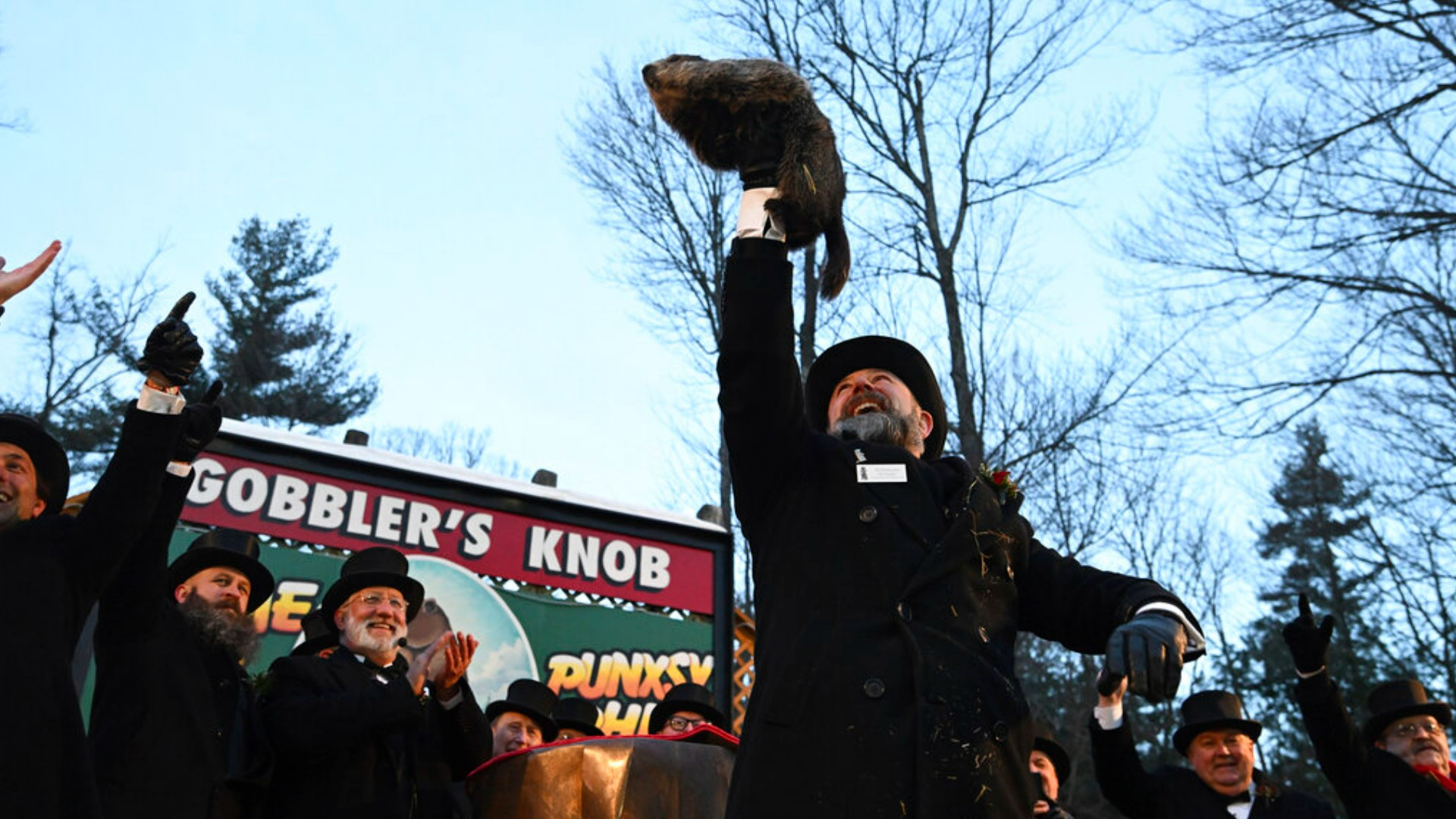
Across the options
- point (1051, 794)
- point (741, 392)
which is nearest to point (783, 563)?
point (741, 392)

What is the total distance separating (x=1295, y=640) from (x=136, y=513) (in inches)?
159

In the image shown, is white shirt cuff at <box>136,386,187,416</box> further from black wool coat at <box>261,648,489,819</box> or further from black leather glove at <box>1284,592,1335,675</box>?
black leather glove at <box>1284,592,1335,675</box>

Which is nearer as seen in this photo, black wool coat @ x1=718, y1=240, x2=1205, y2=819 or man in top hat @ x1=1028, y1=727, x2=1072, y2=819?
black wool coat @ x1=718, y1=240, x2=1205, y2=819

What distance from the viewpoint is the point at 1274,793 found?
18.3 ft

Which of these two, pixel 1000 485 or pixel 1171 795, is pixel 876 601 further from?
pixel 1171 795

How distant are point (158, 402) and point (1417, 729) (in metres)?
5.27

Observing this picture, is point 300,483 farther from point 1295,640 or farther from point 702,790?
point 1295,640

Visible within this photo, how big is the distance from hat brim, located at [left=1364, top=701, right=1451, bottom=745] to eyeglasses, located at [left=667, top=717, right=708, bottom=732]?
3.12 meters

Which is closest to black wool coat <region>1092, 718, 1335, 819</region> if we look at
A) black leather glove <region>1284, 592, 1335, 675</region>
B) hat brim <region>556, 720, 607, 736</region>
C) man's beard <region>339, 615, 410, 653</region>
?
black leather glove <region>1284, 592, 1335, 675</region>

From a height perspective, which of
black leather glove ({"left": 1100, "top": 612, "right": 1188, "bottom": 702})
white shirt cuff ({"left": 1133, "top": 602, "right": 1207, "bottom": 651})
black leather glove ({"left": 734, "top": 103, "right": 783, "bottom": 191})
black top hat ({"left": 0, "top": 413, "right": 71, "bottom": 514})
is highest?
black leather glove ({"left": 734, "top": 103, "right": 783, "bottom": 191})

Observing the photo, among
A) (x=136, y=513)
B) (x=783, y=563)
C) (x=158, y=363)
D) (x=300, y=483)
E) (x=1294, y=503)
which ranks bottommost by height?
(x=783, y=563)

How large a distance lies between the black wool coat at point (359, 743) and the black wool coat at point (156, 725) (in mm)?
124

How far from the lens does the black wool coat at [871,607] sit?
7.84 feet

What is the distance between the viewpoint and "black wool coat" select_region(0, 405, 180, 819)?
3.14 metres
